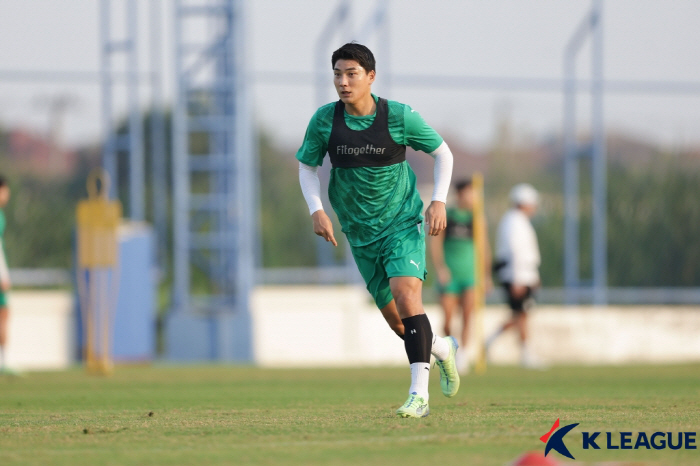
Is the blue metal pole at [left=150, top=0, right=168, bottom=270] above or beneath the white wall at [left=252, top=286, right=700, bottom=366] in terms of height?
above

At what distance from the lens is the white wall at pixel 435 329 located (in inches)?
688

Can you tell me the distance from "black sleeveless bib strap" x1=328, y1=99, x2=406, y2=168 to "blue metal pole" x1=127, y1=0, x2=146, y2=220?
11.7 metres

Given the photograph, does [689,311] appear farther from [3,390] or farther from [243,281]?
[3,390]

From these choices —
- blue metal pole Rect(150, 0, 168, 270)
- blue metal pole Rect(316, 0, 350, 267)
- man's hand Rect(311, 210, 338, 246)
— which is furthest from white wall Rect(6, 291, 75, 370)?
man's hand Rect(311, 210, 338, 246)

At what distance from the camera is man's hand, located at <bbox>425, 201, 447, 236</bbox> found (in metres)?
6.49

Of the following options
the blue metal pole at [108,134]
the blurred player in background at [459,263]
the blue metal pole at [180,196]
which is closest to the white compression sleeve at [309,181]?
the blurred player in background at [459,263]

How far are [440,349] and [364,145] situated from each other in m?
1.40

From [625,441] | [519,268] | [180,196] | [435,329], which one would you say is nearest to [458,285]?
[519,268]

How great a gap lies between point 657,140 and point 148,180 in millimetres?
8609

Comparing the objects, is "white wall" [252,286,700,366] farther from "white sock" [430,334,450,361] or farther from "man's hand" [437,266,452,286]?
"white sock" [430,334,450,361]

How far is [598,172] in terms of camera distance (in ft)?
61.6

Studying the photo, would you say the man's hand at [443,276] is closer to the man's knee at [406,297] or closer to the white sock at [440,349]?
the white sock at [440,349]

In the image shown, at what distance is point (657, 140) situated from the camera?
62.8 feet

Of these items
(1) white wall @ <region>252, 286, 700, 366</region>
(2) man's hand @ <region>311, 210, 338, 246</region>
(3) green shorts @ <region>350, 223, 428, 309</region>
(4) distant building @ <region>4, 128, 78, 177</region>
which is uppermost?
(4) distant building @ <region>4, 128, 78, 177</region>
